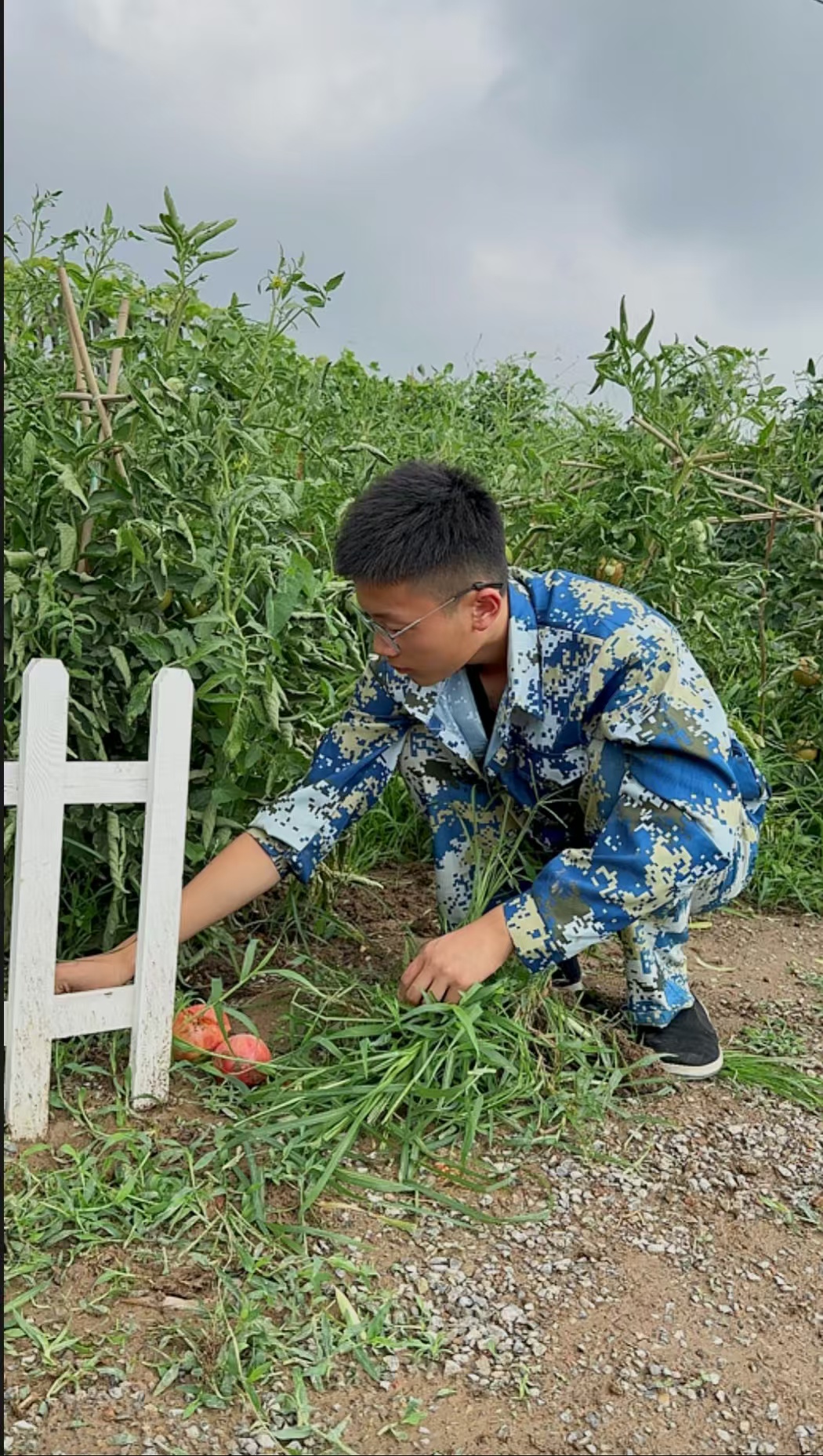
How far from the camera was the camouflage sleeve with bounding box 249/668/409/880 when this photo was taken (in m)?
2.44

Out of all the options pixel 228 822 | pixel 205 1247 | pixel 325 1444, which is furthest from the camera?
pixel 228 822

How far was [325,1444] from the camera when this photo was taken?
1554 mm

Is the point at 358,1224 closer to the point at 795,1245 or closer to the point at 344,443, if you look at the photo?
the point at 795,1245

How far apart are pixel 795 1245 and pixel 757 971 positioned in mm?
1236

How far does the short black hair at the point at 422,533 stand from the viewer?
2197 millimetres

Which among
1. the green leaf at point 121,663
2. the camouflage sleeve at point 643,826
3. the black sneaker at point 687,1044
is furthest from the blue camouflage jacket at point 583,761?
the green leaf at point 121,663

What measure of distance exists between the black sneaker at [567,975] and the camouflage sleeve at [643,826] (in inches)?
19.4

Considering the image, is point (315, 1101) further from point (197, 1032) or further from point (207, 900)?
point (207, 900)

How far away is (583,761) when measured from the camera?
8.36 ft

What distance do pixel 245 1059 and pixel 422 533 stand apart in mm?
984

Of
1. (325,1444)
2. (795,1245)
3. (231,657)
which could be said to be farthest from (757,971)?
(325,1444)

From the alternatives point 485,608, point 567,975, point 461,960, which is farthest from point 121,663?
point 567,975

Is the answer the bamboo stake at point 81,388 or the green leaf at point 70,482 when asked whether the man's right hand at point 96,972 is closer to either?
the green leaf at point 70,482

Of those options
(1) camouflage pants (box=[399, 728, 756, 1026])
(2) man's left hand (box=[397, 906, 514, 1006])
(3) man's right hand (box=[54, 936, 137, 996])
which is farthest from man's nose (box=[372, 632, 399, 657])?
(3) man's right hand (box=[54, 936, 137, 996])
